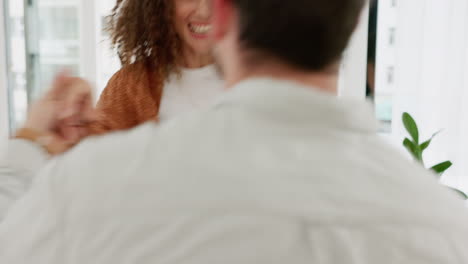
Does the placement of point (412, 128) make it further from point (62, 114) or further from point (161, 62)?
point (62, 114)

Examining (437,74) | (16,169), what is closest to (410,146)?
(437,74)

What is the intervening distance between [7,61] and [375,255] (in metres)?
3.59

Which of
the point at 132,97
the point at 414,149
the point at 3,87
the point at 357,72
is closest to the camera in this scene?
the point at 132,97

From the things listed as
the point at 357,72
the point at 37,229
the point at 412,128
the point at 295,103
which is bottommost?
the point at 412,128

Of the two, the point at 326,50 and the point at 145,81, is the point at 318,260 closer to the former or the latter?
the point at 326,50

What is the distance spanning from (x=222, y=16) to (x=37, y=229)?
0.29 meters

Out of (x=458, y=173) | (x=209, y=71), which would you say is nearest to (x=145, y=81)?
(x=209, y=71)

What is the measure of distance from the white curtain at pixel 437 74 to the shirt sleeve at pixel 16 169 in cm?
256

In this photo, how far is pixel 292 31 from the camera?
0.52m

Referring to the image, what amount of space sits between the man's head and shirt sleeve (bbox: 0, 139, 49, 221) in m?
0.39

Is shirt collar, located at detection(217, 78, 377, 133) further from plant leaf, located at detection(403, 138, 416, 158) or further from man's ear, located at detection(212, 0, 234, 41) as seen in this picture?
plant leaf, located at detection(403, 138, 416, 158)

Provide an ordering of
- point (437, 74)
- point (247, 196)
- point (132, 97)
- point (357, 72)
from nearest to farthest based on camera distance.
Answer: point (247, 196), point (132, 97), point (437, 74), point (357, 72)

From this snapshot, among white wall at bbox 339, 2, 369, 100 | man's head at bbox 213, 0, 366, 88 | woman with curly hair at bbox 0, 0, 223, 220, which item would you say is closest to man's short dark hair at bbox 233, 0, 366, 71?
man's head at bbox 213, 0, 366, 88

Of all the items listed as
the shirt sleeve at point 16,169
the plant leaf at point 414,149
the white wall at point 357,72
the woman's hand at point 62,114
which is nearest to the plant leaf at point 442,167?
the plant leaf at point 414,149
